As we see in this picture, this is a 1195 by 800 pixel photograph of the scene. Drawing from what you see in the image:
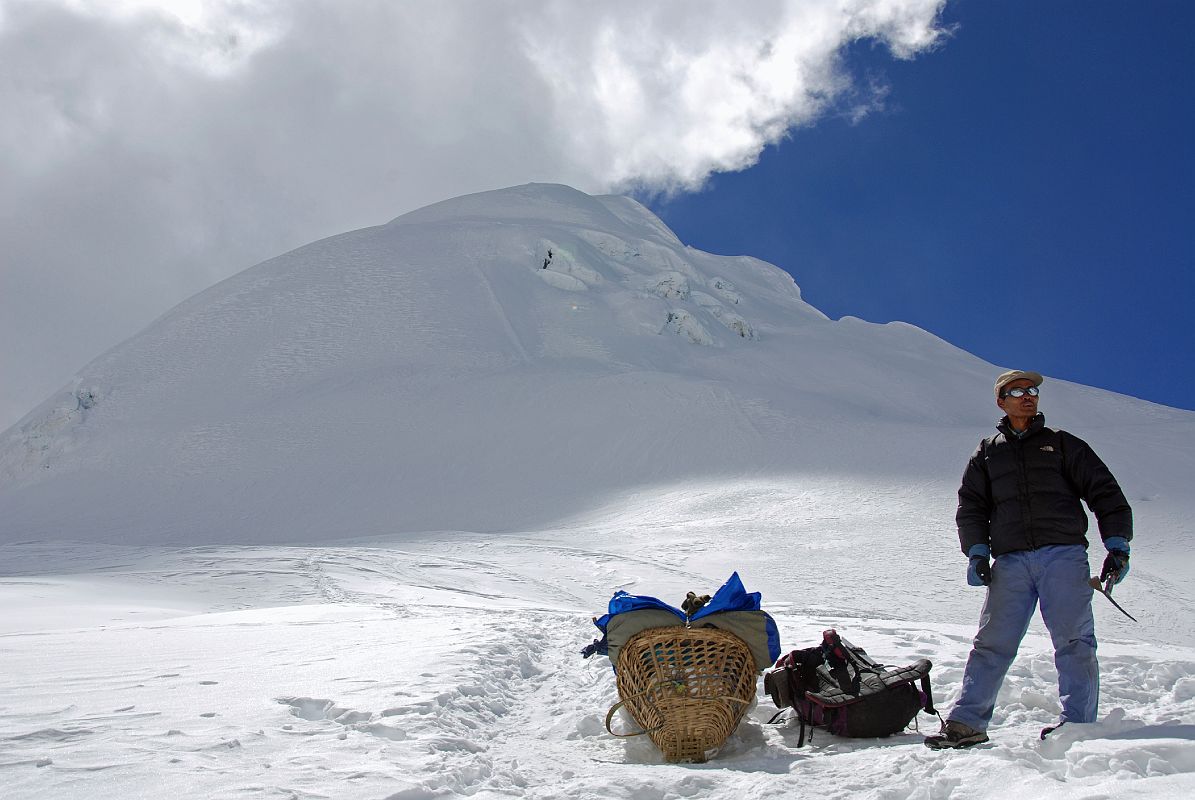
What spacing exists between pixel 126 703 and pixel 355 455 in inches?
1228

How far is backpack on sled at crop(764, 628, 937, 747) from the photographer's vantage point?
185 inches

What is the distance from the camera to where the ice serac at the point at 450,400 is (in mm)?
29625

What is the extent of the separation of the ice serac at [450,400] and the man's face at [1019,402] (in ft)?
68.4

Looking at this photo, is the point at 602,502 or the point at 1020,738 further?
the point at 602,502

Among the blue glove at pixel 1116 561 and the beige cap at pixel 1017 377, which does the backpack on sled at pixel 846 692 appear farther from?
the beige cap at pixel 1017 377

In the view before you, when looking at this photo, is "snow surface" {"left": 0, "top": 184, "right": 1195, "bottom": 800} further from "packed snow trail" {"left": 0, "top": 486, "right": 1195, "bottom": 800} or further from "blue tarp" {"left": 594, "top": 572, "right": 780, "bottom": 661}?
"blue tarp" {"left": 594, "top": 572, "right": 780, "bottom": 661}

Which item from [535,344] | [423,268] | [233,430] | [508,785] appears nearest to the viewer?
[508,785]

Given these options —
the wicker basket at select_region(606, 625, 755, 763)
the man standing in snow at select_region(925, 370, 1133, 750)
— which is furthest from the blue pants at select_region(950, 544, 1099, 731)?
the wicker basket at select_region(606, 625, 755, 763)

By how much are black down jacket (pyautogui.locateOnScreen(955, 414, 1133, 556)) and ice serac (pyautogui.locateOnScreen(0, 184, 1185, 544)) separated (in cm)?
2066

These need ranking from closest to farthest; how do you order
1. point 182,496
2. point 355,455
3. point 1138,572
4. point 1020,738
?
1. point 1020,738
2. point 1138,572
3. point 182,496
4. point 355,455

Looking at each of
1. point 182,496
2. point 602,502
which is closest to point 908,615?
point 602,502

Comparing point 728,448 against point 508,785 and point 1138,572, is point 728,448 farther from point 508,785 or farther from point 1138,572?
point 508,785

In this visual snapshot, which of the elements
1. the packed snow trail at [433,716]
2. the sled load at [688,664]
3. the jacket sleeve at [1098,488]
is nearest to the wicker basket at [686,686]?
the sled load at [688,664]

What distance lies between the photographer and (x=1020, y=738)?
166 inches
